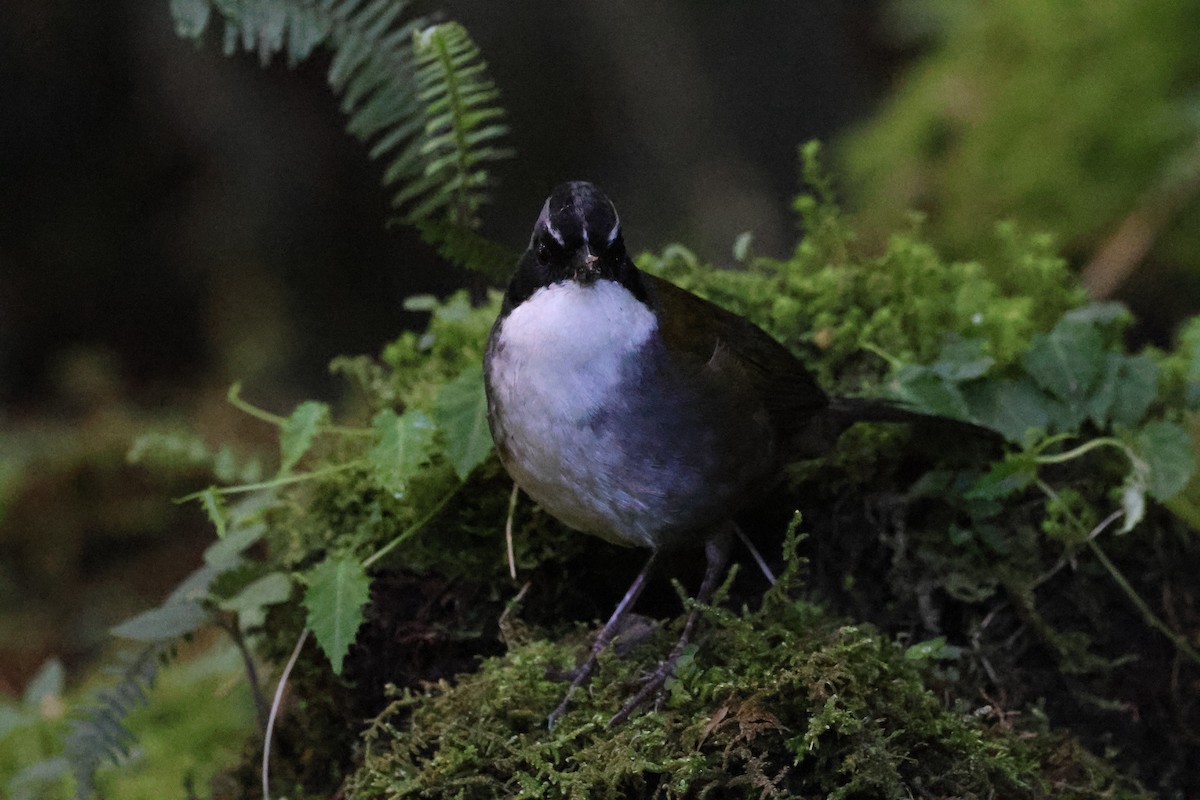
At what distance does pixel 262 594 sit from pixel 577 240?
141cm

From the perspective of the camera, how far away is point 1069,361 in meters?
3.32

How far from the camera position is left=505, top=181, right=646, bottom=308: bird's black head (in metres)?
2.52

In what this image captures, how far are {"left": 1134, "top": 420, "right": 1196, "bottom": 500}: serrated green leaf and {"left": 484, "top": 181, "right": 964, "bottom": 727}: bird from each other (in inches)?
43.4

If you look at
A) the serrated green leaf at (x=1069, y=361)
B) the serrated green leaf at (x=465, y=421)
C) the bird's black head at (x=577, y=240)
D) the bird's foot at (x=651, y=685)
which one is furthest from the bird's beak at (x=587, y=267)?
the serrated green leaf at (x=1069, y=361)

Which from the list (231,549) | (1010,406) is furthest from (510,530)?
(1010,406)

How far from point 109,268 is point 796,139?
19.2ft

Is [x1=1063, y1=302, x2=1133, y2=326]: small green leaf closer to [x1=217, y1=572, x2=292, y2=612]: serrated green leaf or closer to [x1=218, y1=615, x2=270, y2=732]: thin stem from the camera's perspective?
[x1=217, y1=572, x2=292, y2=612]: serrated green leaf

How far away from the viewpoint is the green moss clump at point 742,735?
222 cm

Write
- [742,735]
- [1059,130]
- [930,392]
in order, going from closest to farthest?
1. [742,735]
2. [930,392]
3. [1059,130]

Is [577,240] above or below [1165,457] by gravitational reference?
below

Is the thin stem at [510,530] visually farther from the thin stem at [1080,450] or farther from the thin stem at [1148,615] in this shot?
the thin stem at [1148,615]

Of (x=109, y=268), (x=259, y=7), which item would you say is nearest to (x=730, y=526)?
(x=259, y=7)

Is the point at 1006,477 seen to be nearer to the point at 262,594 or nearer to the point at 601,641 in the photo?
the point at 601,641

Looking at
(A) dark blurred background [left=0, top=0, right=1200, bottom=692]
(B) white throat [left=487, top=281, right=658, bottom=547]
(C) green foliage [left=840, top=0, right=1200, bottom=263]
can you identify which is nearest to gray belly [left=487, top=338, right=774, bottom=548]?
(B) white throat [left=487, top=281, right=658, bottom=547]
